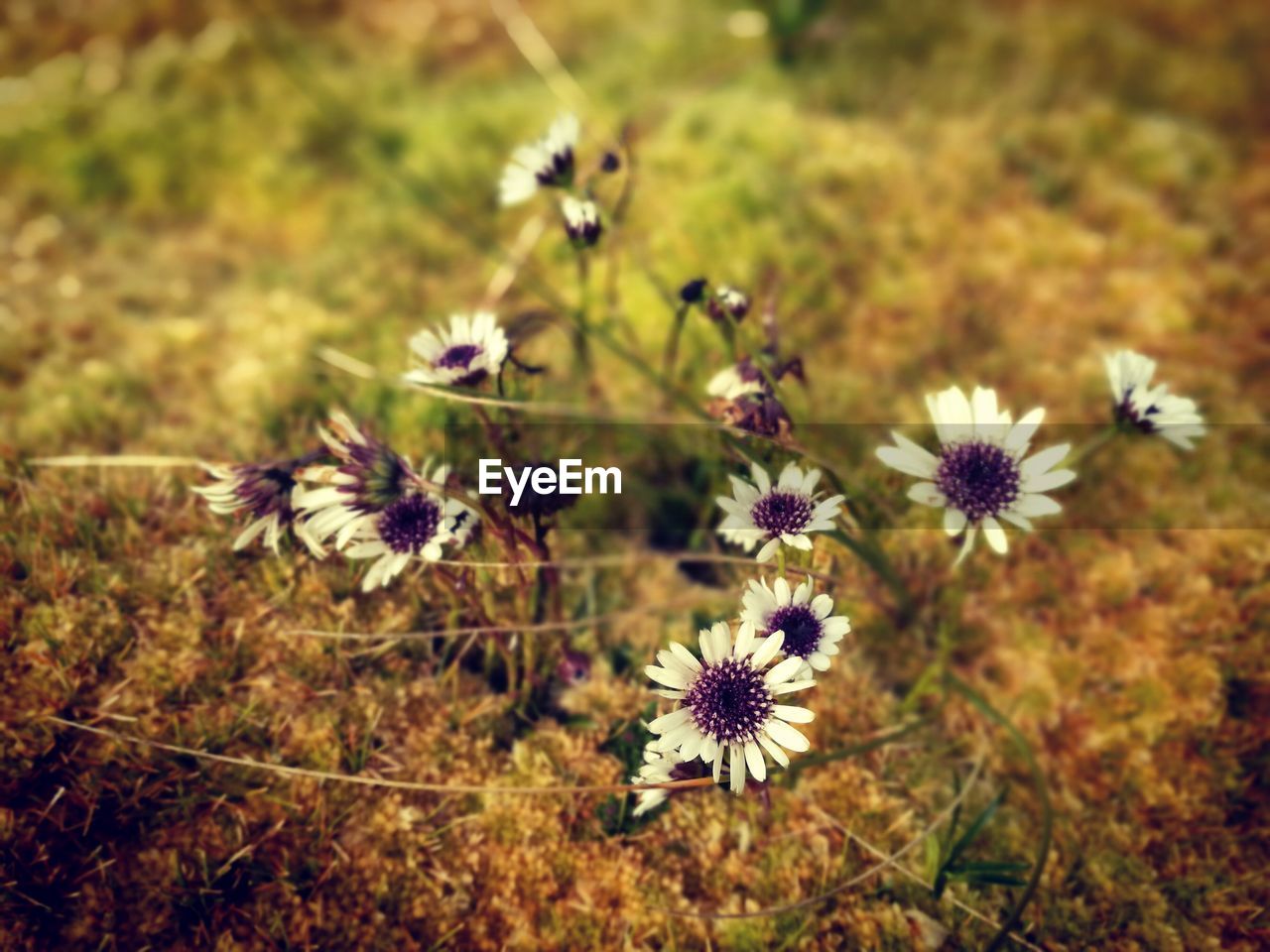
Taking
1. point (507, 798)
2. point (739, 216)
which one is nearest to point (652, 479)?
point (507, 798)

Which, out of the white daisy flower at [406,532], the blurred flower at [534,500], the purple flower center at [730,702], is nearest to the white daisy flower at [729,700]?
the purple flower center at [730,702]

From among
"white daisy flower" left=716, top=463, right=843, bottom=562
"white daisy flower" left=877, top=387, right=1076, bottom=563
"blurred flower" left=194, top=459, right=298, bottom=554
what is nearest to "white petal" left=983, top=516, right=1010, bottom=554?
"white daisy flower" left=877, top=387, right=1076, bottom=563

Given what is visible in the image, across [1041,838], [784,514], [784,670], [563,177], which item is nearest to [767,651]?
[784,670]

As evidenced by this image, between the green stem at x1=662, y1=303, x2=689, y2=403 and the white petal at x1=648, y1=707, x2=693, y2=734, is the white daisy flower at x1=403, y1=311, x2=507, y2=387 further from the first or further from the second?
the white petal at x1=648, y1=707, x2=693, y2=734

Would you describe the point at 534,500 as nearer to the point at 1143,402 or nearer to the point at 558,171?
the point at 558,171

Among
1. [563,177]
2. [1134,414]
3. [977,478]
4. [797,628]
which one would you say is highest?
[563,177]

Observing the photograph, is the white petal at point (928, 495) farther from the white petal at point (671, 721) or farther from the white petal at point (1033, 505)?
the white petal at point (671, 721)

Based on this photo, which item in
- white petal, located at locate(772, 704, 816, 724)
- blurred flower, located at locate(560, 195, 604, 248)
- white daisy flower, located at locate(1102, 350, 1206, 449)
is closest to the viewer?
white petal, located at locate(772, 704, 816, 724)
